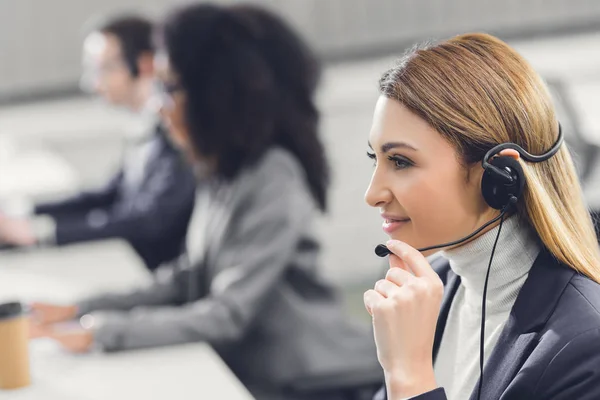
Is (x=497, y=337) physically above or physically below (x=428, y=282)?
below

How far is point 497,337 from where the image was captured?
3.77 ft

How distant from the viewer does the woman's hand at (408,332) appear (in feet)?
3.46

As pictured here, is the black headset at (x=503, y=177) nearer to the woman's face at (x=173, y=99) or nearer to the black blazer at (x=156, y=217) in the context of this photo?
the woman's face at (x=173, y=99)

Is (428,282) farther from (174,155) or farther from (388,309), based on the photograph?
(174,155)

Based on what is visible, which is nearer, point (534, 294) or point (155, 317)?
point (534, 294)

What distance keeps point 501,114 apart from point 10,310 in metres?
0.86

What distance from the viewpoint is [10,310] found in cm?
145

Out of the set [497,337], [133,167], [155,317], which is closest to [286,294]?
[155,317]

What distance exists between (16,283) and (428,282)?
1.49 m

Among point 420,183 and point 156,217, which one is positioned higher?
point 420,183

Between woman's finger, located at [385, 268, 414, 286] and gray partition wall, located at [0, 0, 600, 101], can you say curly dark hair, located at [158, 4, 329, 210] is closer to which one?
woman's finger, located at [385, 268, 414, 286]

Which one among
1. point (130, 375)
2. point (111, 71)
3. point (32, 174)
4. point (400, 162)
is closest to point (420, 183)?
point (400, 162)

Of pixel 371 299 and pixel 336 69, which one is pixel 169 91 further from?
pixel 336 69

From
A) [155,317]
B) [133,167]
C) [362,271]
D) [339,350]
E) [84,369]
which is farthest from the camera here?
[362,271]
